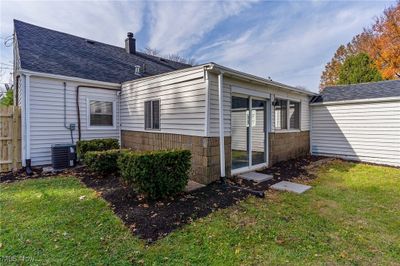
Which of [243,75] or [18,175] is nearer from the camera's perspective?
[243,75]

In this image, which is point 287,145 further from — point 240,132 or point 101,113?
point 101,113

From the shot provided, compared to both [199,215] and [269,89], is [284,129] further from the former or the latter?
[199,215]

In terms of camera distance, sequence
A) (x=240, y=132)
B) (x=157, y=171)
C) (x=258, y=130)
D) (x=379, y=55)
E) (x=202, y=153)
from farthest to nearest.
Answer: (x=379, y=55) < (x=258, y=130) < (x=240, y=132) < (x=202, y=153) < (x=157, y=171)

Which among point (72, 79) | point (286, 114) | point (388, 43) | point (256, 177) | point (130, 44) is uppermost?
point (388, 43)

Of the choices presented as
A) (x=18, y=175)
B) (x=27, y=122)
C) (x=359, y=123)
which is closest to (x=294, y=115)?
(x=359, y=123)

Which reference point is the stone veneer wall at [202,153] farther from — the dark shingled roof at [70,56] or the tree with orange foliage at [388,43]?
the tree with orange foliage at [388,43]

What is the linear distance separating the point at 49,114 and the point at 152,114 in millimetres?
3616

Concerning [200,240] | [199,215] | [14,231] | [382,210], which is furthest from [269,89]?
[14,231]

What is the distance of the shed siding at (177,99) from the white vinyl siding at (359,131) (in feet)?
23.9

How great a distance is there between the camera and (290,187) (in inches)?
221

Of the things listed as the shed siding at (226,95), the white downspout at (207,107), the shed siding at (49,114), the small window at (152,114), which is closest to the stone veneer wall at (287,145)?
the shed siding at (226,95)

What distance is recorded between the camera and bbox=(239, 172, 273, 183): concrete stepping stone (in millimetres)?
6176

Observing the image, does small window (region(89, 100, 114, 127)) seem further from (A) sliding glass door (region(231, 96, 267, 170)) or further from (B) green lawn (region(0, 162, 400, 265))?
(A) sliding glass door (region(231, 96, 267, 170))

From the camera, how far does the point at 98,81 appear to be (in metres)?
8.62
